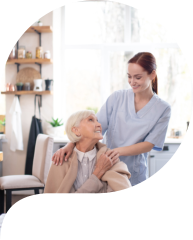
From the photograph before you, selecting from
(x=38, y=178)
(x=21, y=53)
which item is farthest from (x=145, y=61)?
(x=21, y=53)

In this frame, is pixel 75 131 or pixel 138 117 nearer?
pixel 75 131

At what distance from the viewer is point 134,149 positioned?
1091 mm

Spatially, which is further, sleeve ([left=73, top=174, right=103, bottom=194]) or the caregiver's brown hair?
the caregiver's brown hair

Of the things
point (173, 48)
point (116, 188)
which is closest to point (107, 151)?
point (116, 188)

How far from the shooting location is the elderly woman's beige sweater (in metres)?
0.98

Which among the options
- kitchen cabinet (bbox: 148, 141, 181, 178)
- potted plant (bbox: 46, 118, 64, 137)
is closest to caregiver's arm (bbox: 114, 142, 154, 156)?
kitchen cabinet (bbox: 148, 141, 181, 178)

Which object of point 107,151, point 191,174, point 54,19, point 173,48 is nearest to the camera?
point 191,174

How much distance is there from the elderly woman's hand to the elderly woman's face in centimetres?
10

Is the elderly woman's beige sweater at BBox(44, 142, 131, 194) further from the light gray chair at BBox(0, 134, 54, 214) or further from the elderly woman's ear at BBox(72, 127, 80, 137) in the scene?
the light gray chair at BBox(0, 134, 54, 214)

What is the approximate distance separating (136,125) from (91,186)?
0.38 metres

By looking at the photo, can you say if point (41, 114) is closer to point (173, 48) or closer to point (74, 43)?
point (74, 43)

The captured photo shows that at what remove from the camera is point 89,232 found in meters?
0.48

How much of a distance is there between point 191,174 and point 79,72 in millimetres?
2771

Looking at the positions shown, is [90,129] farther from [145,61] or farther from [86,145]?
[145,61]
